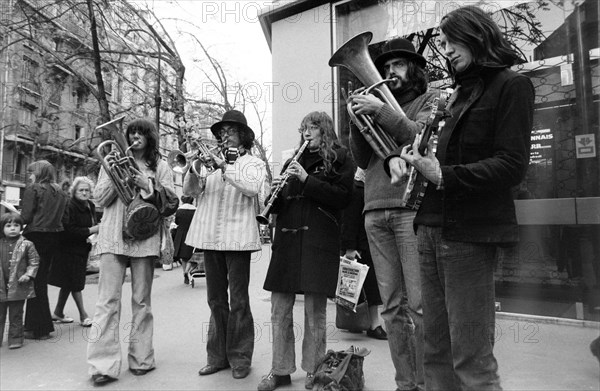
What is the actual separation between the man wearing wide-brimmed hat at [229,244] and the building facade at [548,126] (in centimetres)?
175

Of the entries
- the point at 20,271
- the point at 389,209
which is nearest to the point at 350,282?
the point at 389,209

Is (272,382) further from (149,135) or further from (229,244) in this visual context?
(149,135)

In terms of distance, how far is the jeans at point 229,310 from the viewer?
12.6 ft

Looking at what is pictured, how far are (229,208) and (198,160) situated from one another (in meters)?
0.50

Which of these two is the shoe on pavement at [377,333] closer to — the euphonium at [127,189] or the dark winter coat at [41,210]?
the euphonium at [127,189]

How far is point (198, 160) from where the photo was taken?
3973 millimetres

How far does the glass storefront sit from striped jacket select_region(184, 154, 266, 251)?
341 centimetres

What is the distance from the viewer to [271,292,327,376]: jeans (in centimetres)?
347

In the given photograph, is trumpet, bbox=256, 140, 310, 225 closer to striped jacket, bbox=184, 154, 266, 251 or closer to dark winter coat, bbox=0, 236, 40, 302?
striped jacket, bbox=184, 154, 266, 251

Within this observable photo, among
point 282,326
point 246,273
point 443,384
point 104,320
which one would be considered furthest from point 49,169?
point 443,384

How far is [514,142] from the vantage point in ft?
6.20

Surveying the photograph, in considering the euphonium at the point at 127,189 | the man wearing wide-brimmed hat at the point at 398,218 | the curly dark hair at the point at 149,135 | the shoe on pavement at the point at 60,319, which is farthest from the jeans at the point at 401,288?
the shoe on pavement at the point at 60,319

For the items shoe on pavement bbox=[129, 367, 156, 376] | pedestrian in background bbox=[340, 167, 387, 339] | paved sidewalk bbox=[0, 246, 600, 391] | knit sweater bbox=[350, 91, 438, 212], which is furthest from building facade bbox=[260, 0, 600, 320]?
shoe on pavement bbox=[129, 367, 156, 376]

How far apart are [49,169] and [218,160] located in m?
3.62
